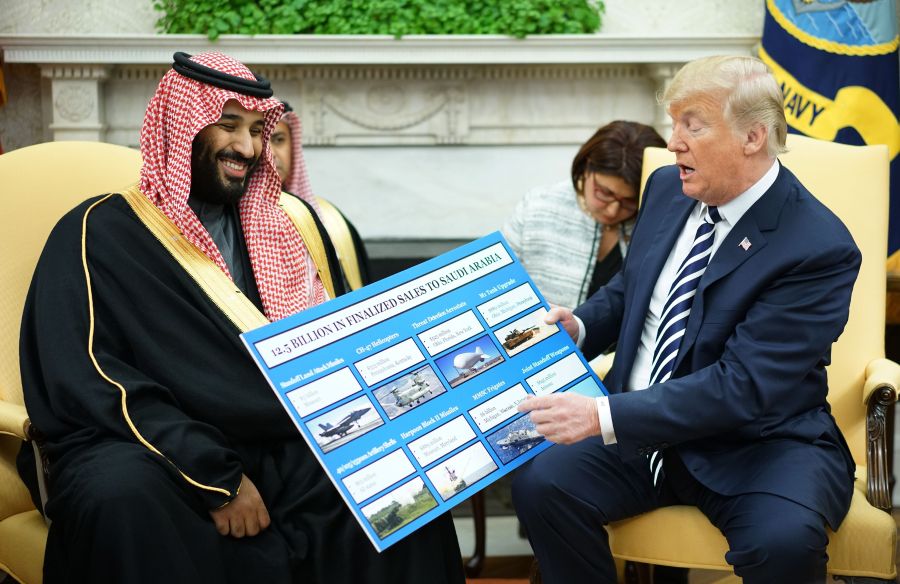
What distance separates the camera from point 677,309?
2.27 meters

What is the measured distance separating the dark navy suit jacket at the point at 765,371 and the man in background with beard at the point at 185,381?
634 millimetres

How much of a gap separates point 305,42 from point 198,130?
292 centimetres

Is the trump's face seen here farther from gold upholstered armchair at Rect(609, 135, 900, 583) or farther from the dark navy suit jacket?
gold upholstered armchair at Rect(609, 135, 900, 583)

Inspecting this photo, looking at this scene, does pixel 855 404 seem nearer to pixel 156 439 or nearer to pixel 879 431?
pixel 879 431

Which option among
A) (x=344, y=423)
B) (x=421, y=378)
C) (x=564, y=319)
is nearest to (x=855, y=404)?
(x=564, y=319)

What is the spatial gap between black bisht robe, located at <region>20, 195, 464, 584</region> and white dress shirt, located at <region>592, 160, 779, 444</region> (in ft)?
2.08

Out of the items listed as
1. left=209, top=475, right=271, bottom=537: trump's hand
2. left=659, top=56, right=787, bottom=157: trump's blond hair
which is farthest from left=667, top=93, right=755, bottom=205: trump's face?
left=209, top=475, right=271, bottom=537: trump's hand

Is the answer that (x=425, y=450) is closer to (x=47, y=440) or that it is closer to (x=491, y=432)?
(x=491, y=432)

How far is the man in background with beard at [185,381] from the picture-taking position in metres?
2.03

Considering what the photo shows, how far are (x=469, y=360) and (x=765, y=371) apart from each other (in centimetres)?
66

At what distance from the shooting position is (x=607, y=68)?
5613 millimetres

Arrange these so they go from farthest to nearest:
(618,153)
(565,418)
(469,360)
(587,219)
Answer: (587,219) < (618,153) < (469,360) < (565,418)

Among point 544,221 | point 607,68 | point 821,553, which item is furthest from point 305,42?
point 821,553

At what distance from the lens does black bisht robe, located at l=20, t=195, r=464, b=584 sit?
6.55 ft
